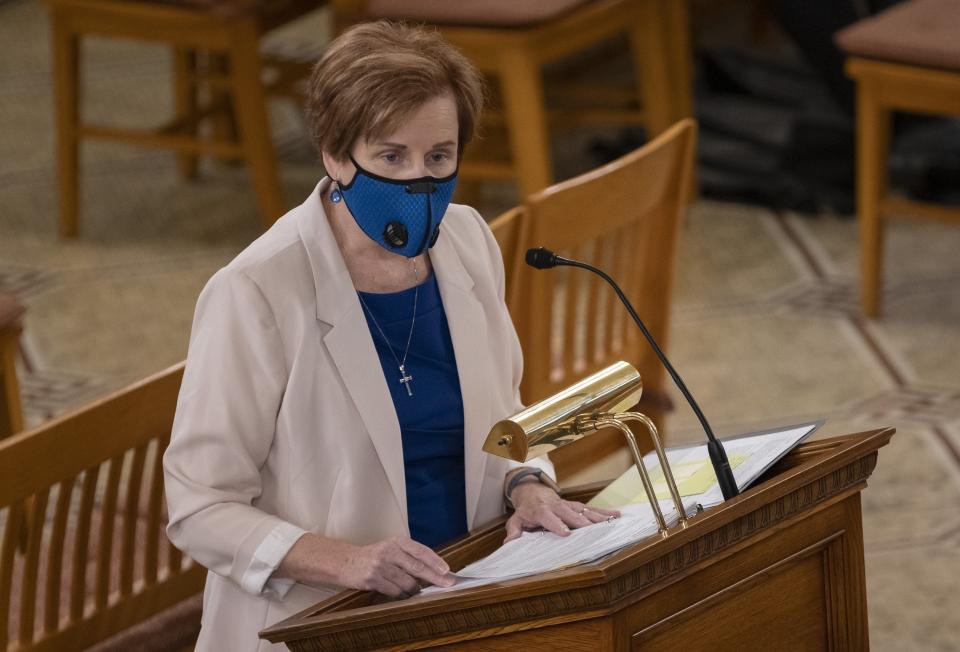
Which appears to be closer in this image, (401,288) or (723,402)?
(401,288)

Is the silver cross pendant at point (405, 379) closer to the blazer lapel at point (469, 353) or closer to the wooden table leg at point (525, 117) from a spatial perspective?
the blazer lapel at point (469, 353)

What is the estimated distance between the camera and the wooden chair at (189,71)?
4.61 m

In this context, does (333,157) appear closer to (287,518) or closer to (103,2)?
(287,518)

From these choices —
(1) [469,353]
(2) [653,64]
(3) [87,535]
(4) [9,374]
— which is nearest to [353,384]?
(1) [469,353]

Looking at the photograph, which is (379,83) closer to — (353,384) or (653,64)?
(353,384)

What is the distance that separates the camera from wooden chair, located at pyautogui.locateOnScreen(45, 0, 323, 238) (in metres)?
4.61

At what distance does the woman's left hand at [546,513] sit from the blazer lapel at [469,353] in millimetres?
67

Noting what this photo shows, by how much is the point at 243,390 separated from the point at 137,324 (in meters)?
2.66

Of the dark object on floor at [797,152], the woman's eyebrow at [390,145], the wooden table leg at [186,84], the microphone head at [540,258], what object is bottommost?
the dark object on floor at [797,152]

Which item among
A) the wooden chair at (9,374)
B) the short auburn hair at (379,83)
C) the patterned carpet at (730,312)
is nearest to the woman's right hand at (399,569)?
the short auburn hair at (379,83)

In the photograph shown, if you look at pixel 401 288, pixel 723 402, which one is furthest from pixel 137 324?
pixel 401 288

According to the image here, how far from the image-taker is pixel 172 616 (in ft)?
8.09

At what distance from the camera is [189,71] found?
5.30 meters

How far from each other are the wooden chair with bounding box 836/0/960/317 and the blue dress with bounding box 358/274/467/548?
232cm
